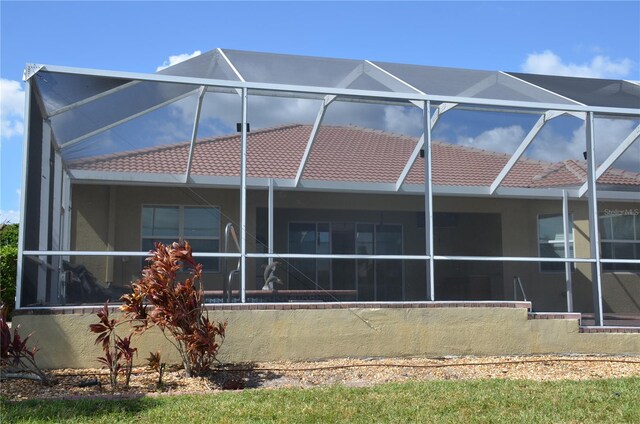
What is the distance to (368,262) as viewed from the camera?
14992 millimetres

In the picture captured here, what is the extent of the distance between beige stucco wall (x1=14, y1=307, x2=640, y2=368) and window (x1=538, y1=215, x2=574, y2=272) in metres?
5.26

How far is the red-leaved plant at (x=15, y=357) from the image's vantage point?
7320mm

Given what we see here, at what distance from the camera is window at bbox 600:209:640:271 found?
14.2 m

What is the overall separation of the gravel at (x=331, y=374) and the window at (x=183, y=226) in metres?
5.28

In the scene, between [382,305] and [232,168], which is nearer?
[382,305]

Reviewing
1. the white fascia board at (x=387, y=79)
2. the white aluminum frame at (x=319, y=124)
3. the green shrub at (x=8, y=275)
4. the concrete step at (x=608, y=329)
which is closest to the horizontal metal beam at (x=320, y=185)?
the white aluminum frame at (x=319, y=124)

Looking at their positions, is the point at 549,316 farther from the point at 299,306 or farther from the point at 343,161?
the point at 343,161

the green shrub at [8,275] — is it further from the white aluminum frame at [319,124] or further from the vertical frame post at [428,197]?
the vertical frame post at [428,197]

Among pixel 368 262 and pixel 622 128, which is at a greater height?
pixel 622 128

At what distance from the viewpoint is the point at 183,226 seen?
539 inches

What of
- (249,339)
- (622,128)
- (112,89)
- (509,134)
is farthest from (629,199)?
(112,89)

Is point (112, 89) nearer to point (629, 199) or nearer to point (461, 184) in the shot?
point (461, 184)

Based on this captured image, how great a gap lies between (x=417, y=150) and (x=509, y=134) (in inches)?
67.7

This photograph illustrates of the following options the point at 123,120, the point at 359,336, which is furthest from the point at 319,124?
the point at 359,336
